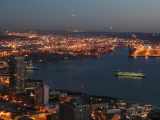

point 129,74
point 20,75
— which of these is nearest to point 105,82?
point 129,74

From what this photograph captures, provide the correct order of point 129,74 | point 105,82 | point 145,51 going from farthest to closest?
point 145,51 → point 129,74 → point 105,82

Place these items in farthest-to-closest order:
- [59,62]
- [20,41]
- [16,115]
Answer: [20,41] < [59,62] < [16,115]

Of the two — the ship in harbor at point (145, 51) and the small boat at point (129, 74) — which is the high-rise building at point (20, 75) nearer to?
the small boat at point (129, 74)

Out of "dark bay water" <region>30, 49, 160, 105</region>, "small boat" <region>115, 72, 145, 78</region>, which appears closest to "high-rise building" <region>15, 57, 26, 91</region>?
"dark bay water" <region>30, 49, 160, 105</region>

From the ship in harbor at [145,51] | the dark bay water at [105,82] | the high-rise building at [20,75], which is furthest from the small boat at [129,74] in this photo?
the ship in harbor at [145,51]

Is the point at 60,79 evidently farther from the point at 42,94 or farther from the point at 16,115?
the point at 16,115

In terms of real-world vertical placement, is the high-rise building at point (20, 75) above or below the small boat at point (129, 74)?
above

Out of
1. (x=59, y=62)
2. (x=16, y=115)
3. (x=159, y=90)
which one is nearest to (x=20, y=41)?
(x=59, y=62)

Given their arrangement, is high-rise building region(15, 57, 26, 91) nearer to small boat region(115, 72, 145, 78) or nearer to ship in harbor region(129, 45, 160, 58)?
small boat region(115, 72, 145, 78)

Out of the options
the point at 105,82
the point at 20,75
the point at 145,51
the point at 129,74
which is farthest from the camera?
the point at 145,51

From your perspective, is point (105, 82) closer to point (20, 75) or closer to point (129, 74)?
point (129, 74)

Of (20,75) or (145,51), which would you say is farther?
(145,51)
